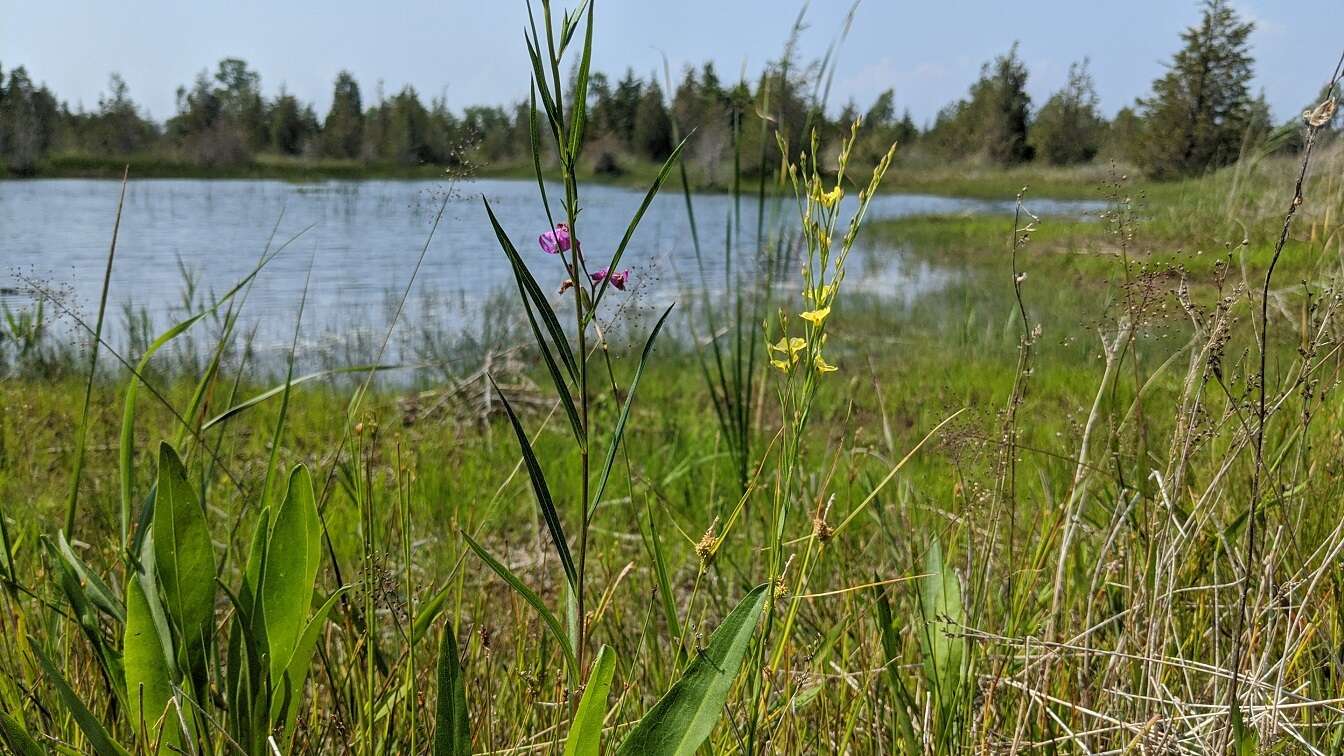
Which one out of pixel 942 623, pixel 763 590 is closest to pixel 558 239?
pixel 763 590

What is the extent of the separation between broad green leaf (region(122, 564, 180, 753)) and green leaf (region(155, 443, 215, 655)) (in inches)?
1.2

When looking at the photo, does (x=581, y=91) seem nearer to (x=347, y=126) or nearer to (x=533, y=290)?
(x=533, y=290)

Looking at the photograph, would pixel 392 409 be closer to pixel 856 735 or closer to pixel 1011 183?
pixel 856 735

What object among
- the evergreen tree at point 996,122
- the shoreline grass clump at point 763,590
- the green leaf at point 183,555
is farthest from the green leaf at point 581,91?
the evergreen tree at point 996,122

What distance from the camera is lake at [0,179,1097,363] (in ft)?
20.9

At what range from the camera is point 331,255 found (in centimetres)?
1086

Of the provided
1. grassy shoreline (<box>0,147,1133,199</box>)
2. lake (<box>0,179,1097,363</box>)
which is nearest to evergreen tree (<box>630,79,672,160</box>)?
grassy shoreline (<box>0,147,1133,199</box>)

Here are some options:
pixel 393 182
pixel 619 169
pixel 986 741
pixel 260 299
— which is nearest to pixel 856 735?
pixel 986 741

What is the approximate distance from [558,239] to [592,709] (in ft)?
1.15

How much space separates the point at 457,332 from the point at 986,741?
6.02 m

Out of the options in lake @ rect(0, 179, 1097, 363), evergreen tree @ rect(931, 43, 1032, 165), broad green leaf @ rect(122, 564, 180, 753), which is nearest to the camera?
broad green leaf @ rect(122, 564, 180, 753)

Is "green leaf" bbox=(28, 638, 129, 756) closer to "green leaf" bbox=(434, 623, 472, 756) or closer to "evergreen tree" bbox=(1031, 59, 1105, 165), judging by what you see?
"green leaf" bbox=(434, 623, 472, 756)

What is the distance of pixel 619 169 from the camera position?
60.2ft

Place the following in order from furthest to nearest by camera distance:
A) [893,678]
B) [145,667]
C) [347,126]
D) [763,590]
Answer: [347,126]
[893,678]
[145,667]
[763,590]
